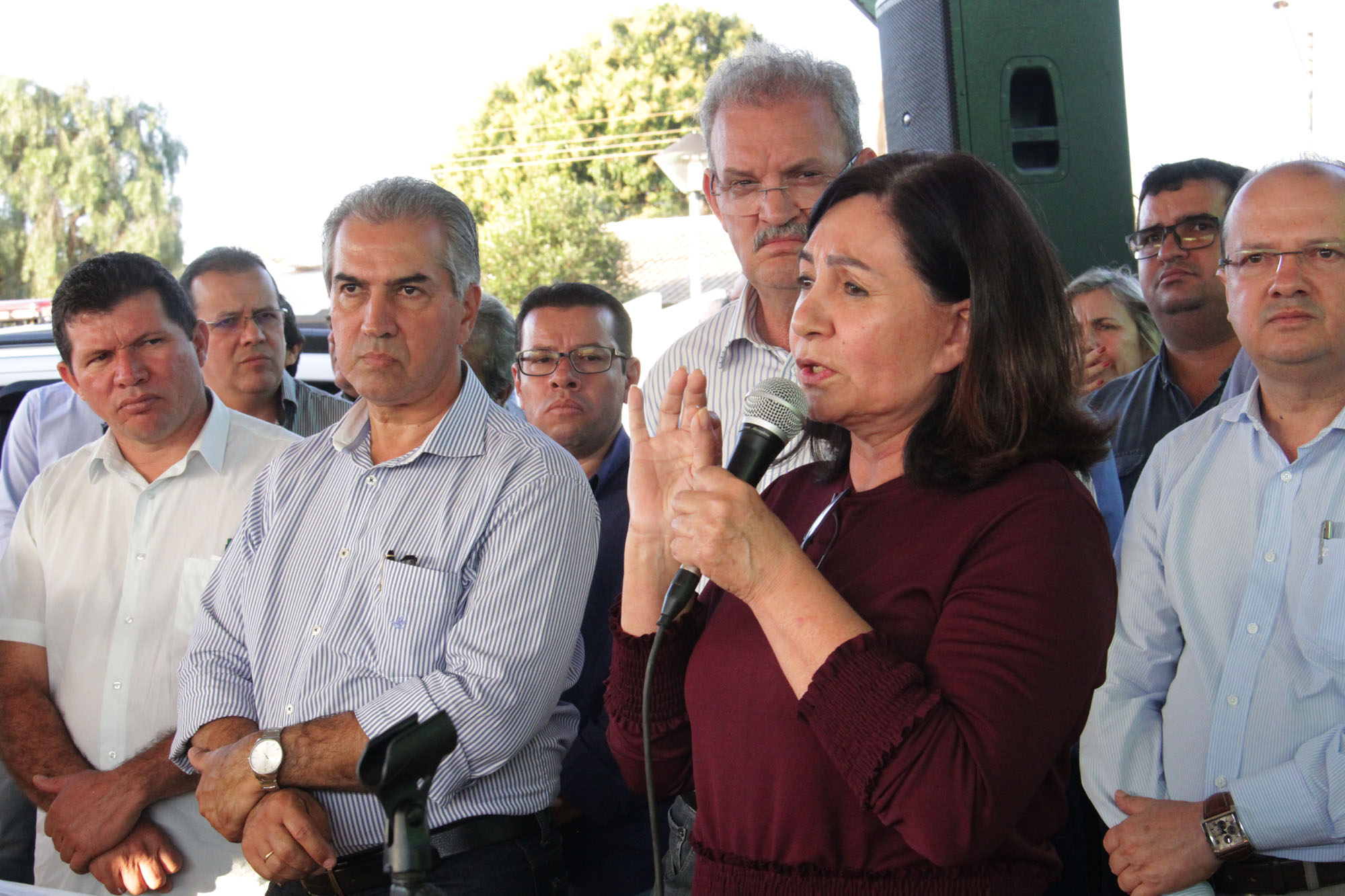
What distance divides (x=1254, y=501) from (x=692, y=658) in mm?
1322

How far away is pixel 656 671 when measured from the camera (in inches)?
73.0

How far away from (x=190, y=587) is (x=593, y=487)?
3.85 ft

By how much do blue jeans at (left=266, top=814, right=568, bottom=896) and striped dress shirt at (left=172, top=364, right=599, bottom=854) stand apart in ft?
0.23

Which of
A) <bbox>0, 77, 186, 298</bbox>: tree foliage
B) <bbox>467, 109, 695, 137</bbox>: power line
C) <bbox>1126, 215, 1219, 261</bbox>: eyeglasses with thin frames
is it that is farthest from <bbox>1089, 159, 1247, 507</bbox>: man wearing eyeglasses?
<bbox>467, 109, 695, 137</bbox>: power line

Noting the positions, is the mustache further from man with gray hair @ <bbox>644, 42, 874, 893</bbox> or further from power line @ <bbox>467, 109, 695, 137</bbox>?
power line @ <bbox>467, 109, 695, 137</bbox>

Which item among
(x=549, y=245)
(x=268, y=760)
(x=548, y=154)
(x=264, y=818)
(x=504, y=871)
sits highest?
(x=548, y=154)

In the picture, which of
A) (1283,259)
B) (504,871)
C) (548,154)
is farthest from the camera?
(548,154)

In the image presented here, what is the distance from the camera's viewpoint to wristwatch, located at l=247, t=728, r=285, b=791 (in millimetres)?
2194

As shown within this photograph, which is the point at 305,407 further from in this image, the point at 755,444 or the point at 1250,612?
the point at 1250,612

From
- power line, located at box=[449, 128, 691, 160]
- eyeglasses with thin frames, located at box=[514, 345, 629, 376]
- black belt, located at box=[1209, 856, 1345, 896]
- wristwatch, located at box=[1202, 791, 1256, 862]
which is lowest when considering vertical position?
black belt, located at box=[1209, 856, 1345, 896]

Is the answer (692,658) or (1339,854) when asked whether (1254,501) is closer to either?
(1339,854)

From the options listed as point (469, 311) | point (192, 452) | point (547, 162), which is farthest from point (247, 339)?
point (547, 162)

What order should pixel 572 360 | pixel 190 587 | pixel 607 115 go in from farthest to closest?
pixel 607 115, pixel 572 360, pixel 190 587

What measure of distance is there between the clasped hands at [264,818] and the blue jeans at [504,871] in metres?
0.13
